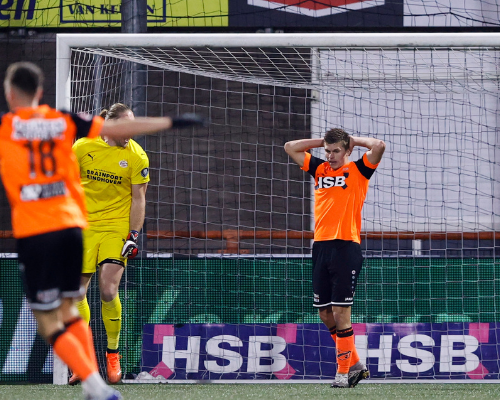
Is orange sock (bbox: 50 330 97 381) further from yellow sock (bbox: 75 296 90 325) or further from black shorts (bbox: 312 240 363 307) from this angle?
black shorts (bbox: 312 240 363 307)

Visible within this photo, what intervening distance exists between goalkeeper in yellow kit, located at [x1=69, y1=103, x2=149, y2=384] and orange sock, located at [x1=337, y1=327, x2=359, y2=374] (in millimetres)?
1633

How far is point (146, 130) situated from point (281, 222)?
16.2 feet

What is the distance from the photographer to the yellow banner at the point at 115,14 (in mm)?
9094

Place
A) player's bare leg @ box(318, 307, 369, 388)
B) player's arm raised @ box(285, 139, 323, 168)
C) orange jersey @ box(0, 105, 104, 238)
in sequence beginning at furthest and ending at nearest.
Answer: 1. player's arm raised @ box(285, 139, 323, 168)
2. player's bare leg @ box(318, 307, 369, 388)
3. orange jersey @ box(0, 105, 104, 238)

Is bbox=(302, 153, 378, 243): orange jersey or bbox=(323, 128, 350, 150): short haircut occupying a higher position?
bbox=(323, 128, 350, 150): short haircut

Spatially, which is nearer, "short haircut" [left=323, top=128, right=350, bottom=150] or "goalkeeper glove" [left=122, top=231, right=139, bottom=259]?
"goalkeeper glove" [left=122, top=231, right=139, bottom=259]

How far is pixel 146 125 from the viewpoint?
3605mm

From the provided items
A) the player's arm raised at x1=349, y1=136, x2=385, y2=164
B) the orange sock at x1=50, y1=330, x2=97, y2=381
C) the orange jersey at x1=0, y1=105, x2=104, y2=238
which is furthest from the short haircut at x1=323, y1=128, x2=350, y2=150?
the orange sock at x1=50, y1=330, x2=97, y2=381

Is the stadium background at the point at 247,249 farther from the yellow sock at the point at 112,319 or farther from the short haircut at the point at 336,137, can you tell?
the short haircut at the point at 336,137

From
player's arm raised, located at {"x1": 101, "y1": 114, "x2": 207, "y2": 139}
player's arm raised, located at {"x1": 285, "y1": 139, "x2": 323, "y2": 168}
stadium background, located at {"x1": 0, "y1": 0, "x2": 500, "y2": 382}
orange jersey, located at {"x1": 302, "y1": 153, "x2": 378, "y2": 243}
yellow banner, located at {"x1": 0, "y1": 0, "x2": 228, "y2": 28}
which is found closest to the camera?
player's arm raised, located at {"x1": 101, "y1": 114, "x2": 207, "y2": 139}

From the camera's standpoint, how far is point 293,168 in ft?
28.4

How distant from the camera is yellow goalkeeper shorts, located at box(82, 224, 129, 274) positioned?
5.75m

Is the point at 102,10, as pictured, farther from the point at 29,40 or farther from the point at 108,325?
the point at 108,325

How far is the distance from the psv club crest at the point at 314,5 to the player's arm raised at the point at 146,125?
19.3 ft
